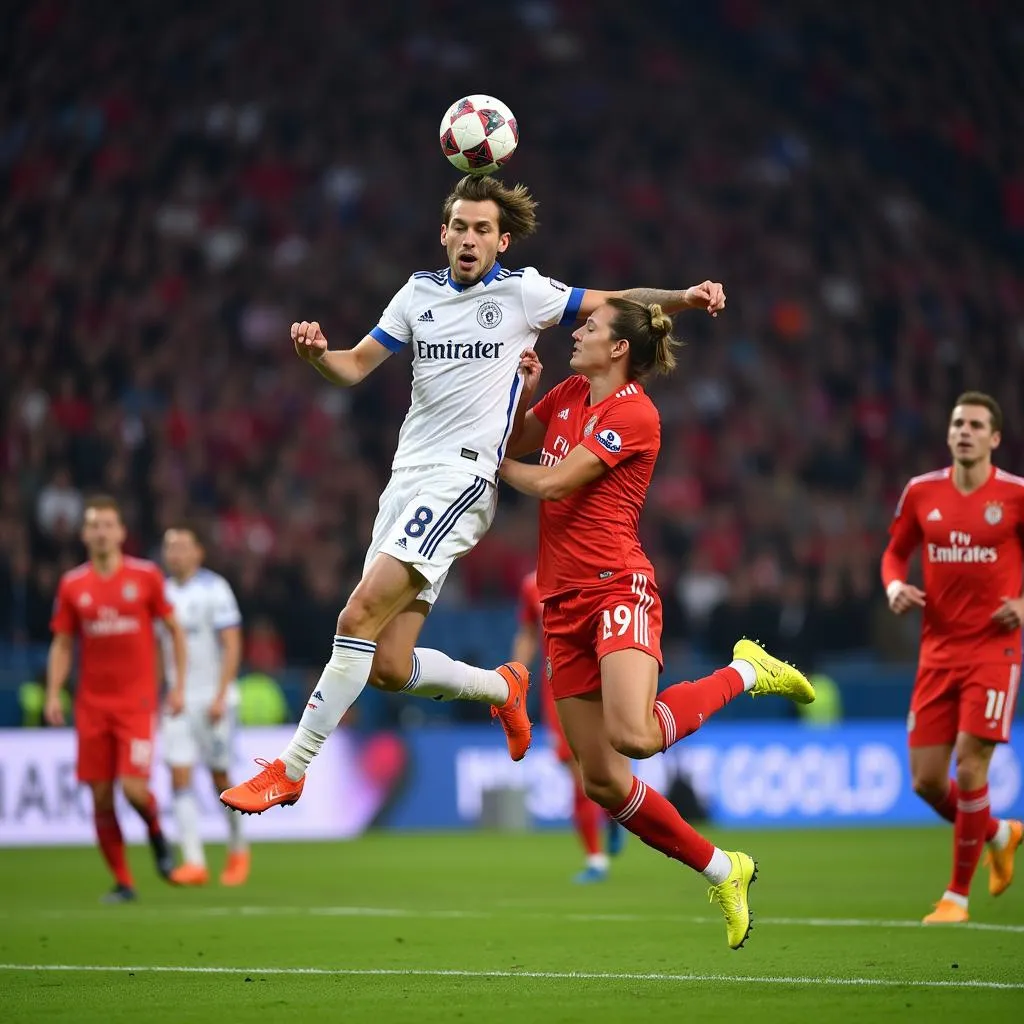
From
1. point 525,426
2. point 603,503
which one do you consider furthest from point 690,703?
point 525,426

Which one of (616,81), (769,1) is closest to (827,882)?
(616,81)

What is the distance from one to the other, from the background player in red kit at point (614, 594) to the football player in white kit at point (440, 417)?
176 mm

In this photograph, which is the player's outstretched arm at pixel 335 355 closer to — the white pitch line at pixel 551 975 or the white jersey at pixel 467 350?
the white jersey at pixel 467 350

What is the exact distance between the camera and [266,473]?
21.9 metres

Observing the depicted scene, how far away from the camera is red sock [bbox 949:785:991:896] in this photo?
9.72m

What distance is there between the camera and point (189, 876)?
13070 mm

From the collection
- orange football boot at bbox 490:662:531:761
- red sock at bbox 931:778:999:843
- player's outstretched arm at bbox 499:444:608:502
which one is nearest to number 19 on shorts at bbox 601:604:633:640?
player's outstretched arm at bbox 499:444:608:502

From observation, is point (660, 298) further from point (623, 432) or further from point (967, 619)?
point (967, 619)

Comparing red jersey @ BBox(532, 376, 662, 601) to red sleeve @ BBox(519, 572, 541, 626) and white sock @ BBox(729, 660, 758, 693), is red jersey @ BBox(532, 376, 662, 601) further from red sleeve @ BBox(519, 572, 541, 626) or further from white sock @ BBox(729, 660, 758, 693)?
red sleeve @ BBox(519, 572, 541, 626)

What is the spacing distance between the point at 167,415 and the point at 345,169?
19.0 ft

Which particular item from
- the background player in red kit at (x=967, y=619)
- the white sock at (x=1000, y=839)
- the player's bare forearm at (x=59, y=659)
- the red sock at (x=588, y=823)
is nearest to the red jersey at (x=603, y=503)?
the background player in red kit at (x=967, y=619)

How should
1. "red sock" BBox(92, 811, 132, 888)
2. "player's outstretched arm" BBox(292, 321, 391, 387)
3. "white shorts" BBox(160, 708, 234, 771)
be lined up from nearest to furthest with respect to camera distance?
"player's outstretched arm" BBox(292, 321, 391, 387)
"red sock" BBox(92, 811, 132, 888)
"white shorts" BBox(160, 708, 234, 771)

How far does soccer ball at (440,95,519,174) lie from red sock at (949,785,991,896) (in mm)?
4258

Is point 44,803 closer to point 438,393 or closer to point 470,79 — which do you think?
point 438,393
